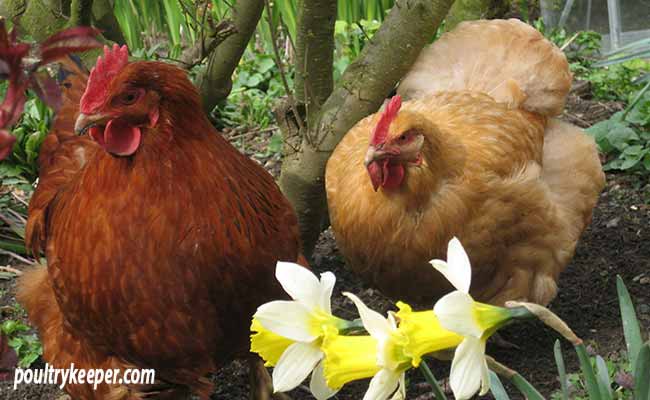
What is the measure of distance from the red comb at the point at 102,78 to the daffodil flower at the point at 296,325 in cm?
121

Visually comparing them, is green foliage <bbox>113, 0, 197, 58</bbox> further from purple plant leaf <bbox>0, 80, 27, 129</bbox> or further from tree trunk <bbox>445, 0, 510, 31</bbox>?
purple plant leaf <bbox>0, 80, 27, 129</bbox>

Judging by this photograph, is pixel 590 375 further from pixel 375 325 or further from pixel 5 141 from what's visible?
pixel 5 141

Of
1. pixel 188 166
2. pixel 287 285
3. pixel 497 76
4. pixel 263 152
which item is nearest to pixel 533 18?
pixel 263 152

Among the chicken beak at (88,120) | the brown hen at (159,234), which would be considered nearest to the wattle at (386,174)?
the brown hen at (159,234)

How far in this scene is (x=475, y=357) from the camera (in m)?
1.09

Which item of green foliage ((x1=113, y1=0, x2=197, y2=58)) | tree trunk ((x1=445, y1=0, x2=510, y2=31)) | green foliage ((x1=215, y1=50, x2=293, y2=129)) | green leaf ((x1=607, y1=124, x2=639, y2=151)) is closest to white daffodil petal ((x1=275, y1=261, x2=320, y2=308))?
tree trunk ((x1=445, y1=0, x2=510, y2=31))

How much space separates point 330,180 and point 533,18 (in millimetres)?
5042

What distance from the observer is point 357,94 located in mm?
3533

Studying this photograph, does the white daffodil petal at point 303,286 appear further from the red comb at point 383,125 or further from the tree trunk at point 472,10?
the tree trunk at point 472,10

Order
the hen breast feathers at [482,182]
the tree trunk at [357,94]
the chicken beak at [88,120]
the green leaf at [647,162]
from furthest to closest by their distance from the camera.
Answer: the green leaf at [647,162]
the tree trunk at [357,94]
the hen breast feathers at [482,182]
the chicken beak at [88,120]

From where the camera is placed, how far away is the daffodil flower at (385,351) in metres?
1.09

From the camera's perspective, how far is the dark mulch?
3236mm

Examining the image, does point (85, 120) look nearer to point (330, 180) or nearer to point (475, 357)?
point (330, 180)

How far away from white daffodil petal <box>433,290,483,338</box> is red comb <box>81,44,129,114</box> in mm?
1457
